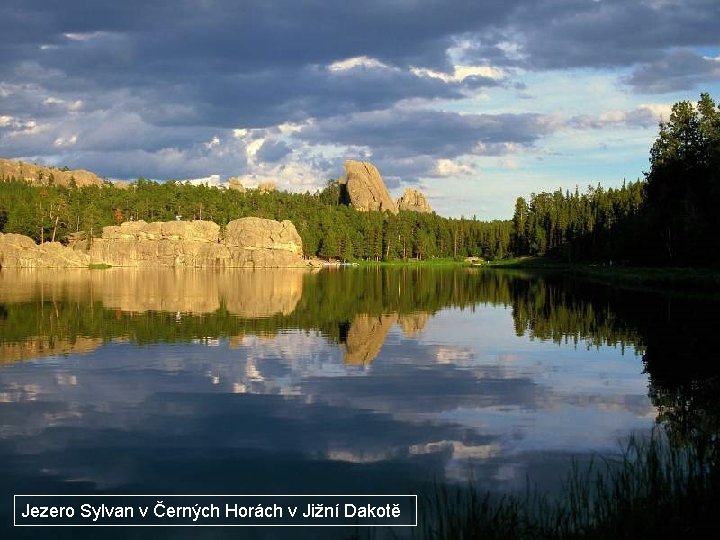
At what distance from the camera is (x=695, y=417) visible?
1969 cm

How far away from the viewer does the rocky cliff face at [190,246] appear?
165625 mm

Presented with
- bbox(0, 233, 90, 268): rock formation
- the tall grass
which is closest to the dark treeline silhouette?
the tall grass

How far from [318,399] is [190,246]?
501ft

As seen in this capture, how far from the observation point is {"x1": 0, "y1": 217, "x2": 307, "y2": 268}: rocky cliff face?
543ft

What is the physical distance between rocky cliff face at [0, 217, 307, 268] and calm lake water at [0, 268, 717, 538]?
121992mm

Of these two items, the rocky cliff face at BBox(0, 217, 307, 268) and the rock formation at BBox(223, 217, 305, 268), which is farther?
the rock formation at BBox(223, 217, 305, 268)

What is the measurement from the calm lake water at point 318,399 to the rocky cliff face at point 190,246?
12199cm

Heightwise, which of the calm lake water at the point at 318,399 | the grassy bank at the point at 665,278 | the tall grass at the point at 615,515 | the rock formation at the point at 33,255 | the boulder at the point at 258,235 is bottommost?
the calm lake water at the point at 318,399

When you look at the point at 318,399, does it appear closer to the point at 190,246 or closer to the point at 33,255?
the point at 33,255

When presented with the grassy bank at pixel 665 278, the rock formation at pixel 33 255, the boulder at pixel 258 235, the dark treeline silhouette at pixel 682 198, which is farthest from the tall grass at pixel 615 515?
the boulder at pixel 258 235

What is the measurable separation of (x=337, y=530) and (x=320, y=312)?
41.3 m

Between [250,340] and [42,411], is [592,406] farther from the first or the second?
[250,340]

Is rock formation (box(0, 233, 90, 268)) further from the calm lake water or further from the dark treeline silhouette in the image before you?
the dark treeline silhouette

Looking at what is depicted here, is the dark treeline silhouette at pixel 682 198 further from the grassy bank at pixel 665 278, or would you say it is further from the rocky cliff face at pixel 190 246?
the rocky cliff face at pixel 190 246
